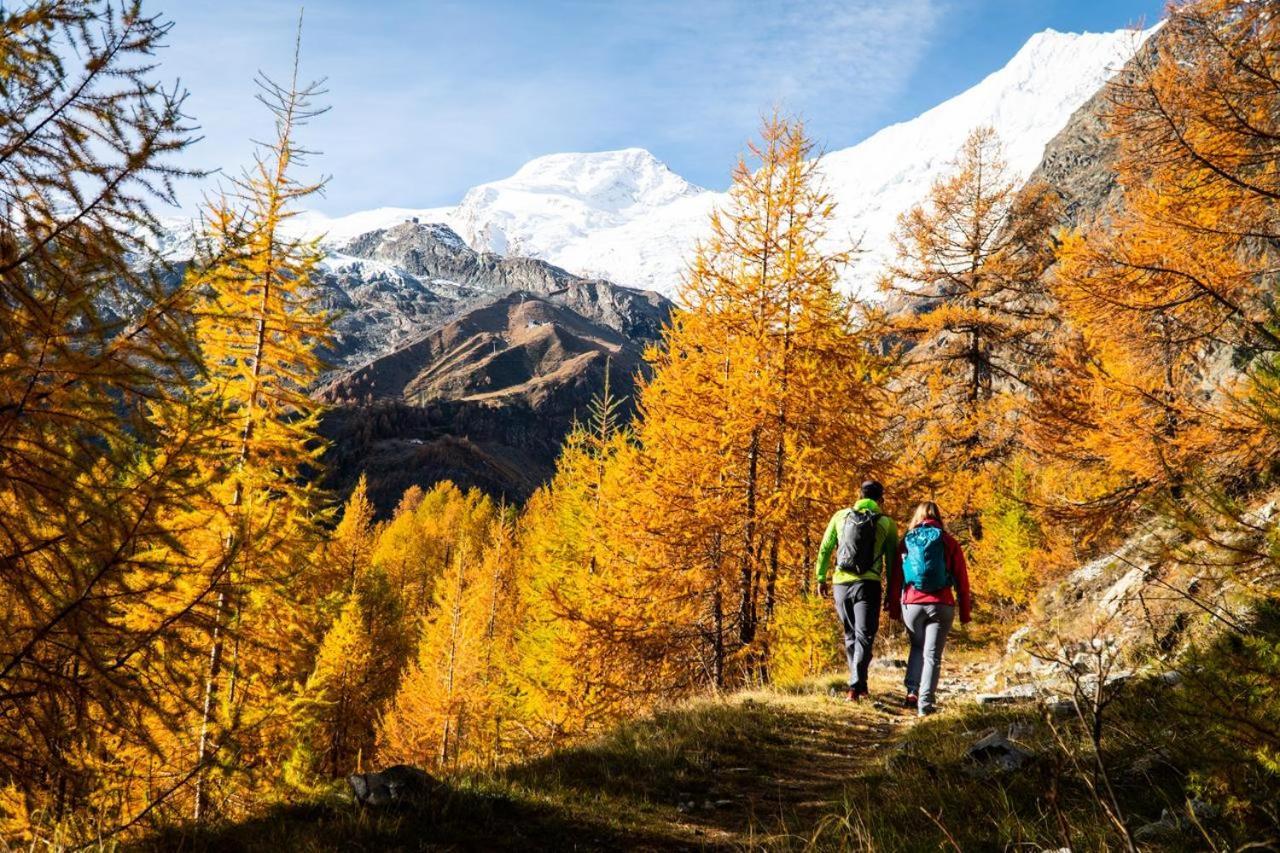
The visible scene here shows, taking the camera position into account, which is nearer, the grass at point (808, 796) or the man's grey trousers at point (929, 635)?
the grass at point (808, 796)

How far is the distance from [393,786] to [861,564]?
195 inches

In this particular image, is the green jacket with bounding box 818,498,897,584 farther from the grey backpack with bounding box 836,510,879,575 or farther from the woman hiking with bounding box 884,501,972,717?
the woman hiking with bounding box 884,501,972,717

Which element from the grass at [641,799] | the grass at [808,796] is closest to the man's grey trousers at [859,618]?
the grass at [641,799]

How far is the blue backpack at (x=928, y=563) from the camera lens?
6527 millimetres

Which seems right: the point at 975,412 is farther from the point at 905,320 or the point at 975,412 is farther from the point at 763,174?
the point at 763,174

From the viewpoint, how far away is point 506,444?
178m

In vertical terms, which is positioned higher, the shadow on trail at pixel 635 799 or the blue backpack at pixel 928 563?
the blue backpack at pixel 928 563

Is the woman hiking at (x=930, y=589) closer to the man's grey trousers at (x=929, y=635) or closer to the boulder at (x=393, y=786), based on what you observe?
the man's grey trousers at (x=929, y=635)

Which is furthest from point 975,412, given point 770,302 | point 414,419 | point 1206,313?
point 414,419

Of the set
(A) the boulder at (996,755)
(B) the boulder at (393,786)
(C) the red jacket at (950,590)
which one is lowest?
(B) the boulder at (393,786)

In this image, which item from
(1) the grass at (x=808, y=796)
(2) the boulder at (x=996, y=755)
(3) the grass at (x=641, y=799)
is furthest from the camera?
(2) the boulder at (x=996, y=755)

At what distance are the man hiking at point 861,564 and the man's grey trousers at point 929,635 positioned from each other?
0.42 meters

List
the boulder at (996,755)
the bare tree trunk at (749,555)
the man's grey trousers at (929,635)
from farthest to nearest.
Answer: the bare tree trunk at (749,555) → the man's grey trousers at (929,635) → the boulder at (996,755)

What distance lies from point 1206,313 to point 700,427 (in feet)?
23.4
